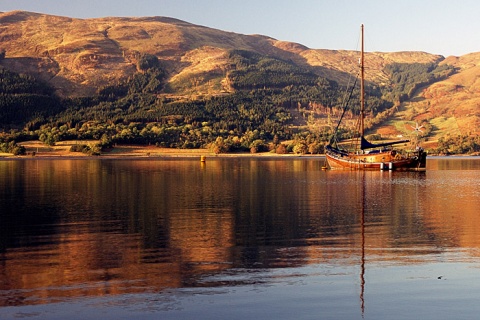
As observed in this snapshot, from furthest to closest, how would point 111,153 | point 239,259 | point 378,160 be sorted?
point 111,153 → point 378,160 → point 239,259

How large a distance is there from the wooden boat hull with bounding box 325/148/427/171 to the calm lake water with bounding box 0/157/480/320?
5689cm

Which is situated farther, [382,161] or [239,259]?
[382,161]

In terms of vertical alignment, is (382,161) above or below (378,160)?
below

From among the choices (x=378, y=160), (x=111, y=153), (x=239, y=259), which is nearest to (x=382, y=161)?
(x=378, y=160)

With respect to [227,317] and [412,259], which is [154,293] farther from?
[412,259]

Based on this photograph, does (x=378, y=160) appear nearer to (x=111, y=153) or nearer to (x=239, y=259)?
(x=239, y=259)

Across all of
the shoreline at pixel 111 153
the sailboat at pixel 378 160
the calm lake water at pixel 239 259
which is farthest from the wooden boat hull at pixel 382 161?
the shoreline at pixel 111 153

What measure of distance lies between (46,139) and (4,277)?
176142 mm

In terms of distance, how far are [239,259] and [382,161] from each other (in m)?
85.6

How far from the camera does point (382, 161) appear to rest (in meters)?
109

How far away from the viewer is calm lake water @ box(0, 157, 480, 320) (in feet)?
63.5

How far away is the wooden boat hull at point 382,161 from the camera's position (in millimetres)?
108750

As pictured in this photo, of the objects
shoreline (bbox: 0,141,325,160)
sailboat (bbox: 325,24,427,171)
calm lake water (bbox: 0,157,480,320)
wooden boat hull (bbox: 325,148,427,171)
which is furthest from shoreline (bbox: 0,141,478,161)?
calm lake water (bbox: 0,157,480,320)

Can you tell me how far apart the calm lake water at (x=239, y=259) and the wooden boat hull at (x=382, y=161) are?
56888 mm
